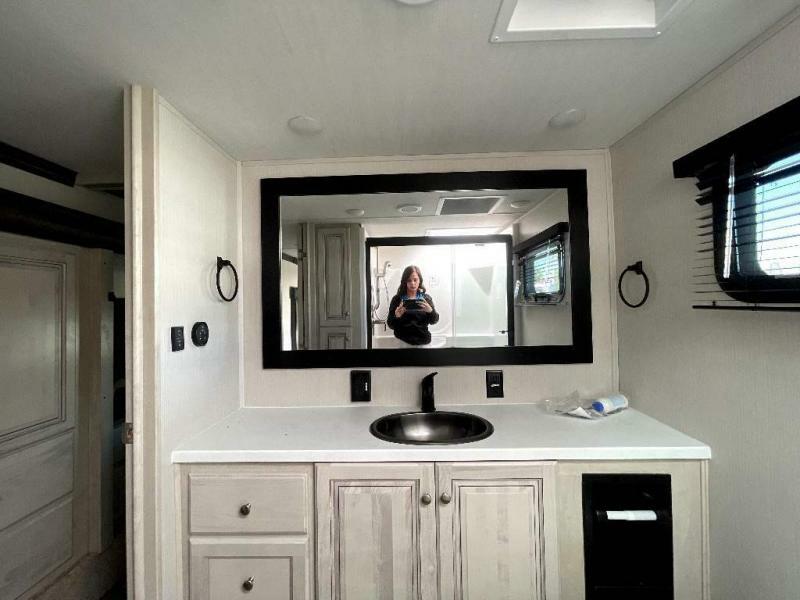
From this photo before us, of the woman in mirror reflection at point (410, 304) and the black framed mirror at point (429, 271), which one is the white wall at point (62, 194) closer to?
the black framed mirror at point (429, 271)

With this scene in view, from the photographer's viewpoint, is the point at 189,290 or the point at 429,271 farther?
the point at 429,271

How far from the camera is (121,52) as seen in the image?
3.13 feet

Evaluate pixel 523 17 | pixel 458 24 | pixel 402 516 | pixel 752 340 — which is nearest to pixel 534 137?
pixel 523 17

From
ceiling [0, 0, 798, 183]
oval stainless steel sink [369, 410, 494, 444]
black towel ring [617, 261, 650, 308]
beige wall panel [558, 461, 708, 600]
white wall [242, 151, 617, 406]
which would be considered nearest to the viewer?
ceiling [0, 0, 798, 183]

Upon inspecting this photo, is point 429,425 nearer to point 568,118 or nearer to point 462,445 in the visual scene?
point 462,445

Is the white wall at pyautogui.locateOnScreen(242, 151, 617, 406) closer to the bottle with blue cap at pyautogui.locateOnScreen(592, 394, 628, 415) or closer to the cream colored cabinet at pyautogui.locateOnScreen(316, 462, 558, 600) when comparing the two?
the bottle with blue cap at pyautogui.locateOnScreen(592, 394, 628, 415)

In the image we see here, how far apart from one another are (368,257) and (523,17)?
1.05 m

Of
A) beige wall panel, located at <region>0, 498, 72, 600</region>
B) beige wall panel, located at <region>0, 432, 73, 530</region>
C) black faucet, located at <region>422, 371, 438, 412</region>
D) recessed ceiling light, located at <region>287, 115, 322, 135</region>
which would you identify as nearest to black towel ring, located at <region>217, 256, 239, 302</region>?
recessed ceiling light, located at <region>287, 115, 322, 135</region>

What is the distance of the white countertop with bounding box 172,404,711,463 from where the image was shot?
1160 mm

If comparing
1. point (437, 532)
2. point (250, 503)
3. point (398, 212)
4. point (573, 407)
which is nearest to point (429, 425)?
point (437, 532)

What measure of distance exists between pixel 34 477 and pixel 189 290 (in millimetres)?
→ 1385

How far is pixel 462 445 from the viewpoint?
119 centimetres

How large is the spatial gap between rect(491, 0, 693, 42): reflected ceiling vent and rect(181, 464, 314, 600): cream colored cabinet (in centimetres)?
148

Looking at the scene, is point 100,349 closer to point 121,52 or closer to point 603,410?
point 121,52
